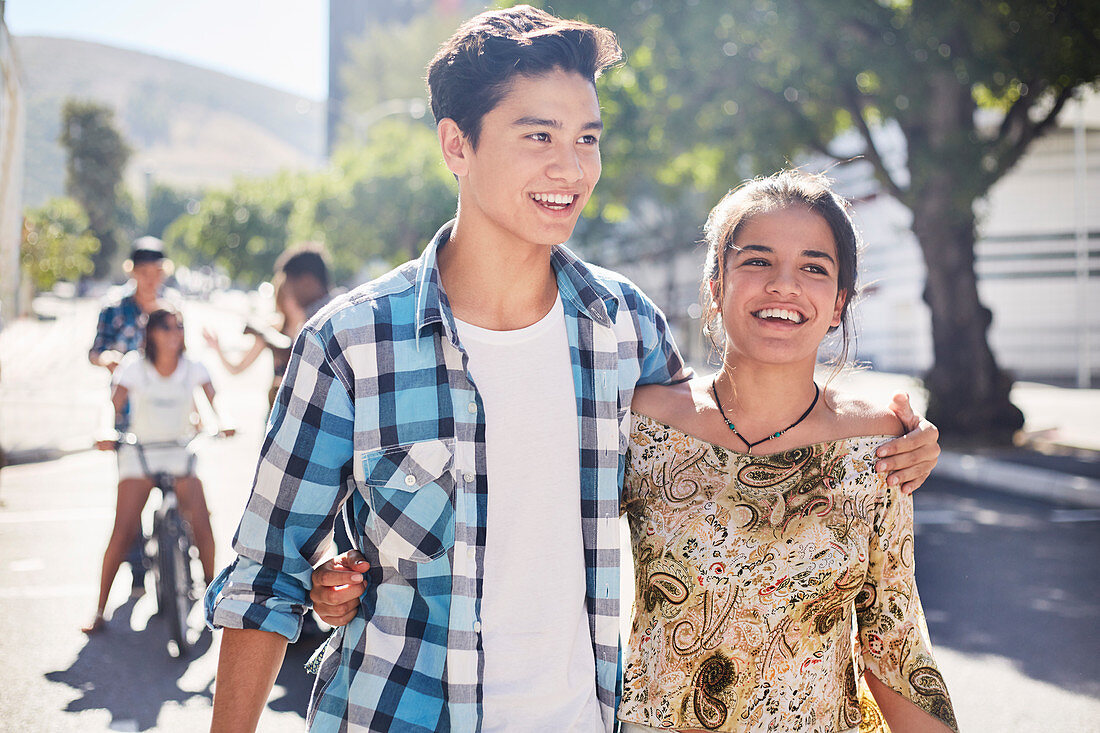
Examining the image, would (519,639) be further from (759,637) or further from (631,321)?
(631,321)

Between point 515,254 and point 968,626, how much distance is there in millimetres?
4986

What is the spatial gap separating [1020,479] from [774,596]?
10168 mm

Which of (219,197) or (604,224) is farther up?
(219,197)

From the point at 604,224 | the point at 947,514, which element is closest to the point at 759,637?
the point at 947,514

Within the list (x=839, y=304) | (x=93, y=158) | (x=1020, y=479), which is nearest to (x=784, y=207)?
(x=839, y=304)

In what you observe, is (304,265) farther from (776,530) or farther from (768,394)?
(776,530)

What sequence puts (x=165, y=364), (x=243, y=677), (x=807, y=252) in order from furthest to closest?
(x=165, y=364)
(x=807, y=252)
(x=243, y=677)

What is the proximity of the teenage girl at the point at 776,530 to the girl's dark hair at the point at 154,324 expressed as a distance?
459 centimetres

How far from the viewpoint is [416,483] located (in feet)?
6.41

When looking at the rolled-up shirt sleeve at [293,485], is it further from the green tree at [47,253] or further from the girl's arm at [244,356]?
the green tree at [47,253]

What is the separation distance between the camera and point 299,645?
568 centimetres

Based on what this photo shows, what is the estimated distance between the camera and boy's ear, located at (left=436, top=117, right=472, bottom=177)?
2.20 meters

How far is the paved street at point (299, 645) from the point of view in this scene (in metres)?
4.81

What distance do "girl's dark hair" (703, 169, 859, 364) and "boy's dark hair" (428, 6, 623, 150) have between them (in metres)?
0.50
